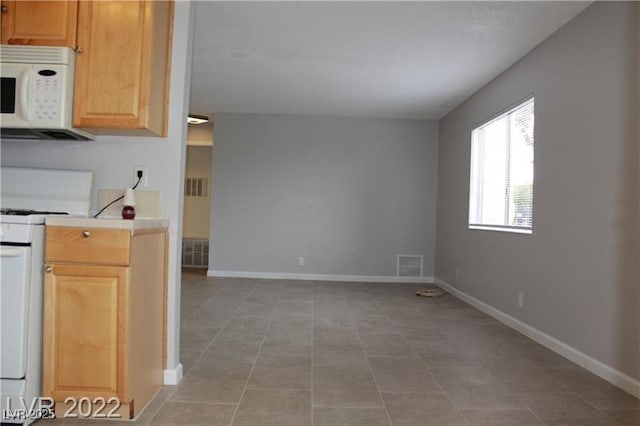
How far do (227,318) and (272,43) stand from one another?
2497 mm

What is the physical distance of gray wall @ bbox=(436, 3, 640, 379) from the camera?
2.49 meters

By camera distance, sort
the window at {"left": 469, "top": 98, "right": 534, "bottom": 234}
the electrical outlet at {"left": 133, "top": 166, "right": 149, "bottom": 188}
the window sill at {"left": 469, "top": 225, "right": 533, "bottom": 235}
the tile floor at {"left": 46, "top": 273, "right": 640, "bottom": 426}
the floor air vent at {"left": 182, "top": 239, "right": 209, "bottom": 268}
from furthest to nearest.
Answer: the floor air vent at {"left": 182, "top": 239, "right": 209, "bottom": 268}
the window at {"left": 469, "top": 98, "right": 534, "bottom": 234}
the window sill at {"left": 469, "top": 225, "right": 533, "bottom": 235}
the electrical outlet at {"left": 133, "top": 166, "right": 149, "bottom": 188}
the tile floor at {"left": 46, "top": 273, "right": 640, "bottom": 426}

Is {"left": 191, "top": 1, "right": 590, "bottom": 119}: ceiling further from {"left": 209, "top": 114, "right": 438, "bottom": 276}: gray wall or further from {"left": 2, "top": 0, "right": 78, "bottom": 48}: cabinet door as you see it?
{"left": 2, "top": 0, "right": 78, "bottom": 48}: cabinet door

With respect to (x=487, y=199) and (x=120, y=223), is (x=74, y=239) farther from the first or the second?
(x=487, y=199)

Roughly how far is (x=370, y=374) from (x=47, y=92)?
2.33 m

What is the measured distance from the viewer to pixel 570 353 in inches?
116

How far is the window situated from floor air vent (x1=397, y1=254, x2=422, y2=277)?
150 cm

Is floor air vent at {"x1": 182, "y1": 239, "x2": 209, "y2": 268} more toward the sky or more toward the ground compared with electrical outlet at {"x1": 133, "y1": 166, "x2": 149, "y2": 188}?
more toward the ground

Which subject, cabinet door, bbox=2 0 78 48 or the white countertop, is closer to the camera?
the white countertop

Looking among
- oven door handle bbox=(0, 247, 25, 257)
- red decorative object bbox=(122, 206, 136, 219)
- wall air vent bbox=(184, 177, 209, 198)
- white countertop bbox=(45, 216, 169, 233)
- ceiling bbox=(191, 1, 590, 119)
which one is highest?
ceiling bbox=(191, 1, 590, 119)

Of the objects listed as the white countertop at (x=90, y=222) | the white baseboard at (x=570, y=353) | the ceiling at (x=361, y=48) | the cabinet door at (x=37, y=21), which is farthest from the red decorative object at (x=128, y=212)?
the white baseboard at (x=570, y=353)

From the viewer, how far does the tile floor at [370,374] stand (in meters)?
2.04

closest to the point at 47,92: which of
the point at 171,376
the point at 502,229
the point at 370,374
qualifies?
the point at 171,376

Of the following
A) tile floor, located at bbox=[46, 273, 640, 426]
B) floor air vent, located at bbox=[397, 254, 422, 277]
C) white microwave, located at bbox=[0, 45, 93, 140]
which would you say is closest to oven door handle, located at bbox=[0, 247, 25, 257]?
white microwave, located at bbox=[0, 45, 93, 140]
